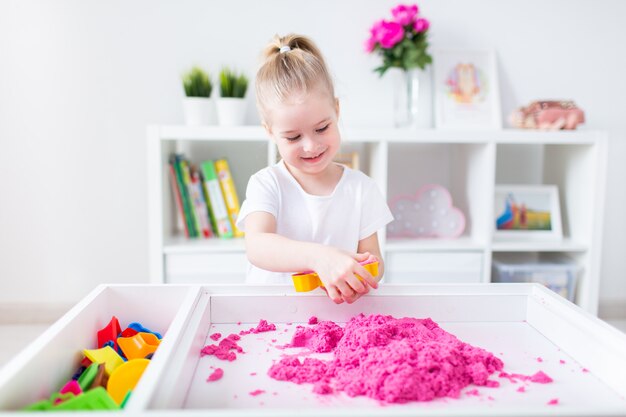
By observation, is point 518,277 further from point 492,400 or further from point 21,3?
point 21,3

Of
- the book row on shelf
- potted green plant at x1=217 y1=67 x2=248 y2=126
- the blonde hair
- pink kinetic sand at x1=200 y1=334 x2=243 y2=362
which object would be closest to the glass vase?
potted green plant at x1=217 y1=67 x2=248 y2=126

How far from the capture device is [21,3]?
2102mm

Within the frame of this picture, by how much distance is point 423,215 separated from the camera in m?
2.14


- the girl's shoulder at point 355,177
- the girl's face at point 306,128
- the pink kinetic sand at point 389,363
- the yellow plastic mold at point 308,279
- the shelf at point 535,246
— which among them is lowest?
the shelf at point 535,246

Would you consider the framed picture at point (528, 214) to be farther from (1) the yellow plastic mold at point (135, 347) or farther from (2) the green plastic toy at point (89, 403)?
(2) the green plastic toy at point (89, 403)

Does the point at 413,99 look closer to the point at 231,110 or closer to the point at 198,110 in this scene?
the point at 231,110

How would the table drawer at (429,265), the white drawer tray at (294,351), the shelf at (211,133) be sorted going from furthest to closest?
1. the table drawer at (429,265)
2. the shelf at (211,133)
3. the white drawer tray at (294,351)

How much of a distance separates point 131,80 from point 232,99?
0.50 m

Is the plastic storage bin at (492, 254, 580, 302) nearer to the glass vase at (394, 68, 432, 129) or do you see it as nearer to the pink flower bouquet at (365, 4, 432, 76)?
the glass vase at (394, 68, 432, 129)

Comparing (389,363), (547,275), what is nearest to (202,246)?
(547,275)

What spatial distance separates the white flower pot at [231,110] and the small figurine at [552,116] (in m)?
1.05

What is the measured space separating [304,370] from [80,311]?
313 mm

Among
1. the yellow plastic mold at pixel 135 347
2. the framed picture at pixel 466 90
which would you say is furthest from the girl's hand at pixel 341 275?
the framed picture at pixel 466 90

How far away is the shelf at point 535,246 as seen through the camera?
2.02 m
